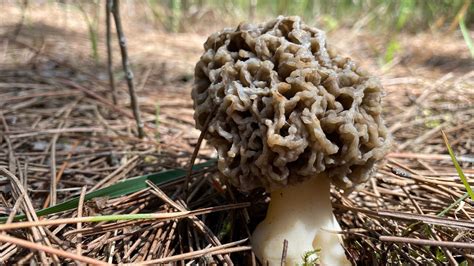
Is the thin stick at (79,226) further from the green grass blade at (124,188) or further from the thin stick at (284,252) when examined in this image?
the thin stick at (284,252)

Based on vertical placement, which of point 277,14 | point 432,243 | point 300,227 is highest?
point 277,14

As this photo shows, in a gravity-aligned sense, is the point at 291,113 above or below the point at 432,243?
above

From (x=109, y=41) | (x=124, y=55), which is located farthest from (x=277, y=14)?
(x=124, y=55)

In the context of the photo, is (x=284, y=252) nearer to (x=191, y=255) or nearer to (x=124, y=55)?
(x=191, y=255)

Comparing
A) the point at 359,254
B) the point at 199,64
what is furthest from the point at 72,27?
the point at 359,254

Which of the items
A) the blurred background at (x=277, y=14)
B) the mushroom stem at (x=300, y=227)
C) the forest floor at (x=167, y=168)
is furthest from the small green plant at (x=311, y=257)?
the blurred background at (x=277, y=14)

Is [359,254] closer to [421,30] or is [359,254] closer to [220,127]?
[220,127]
